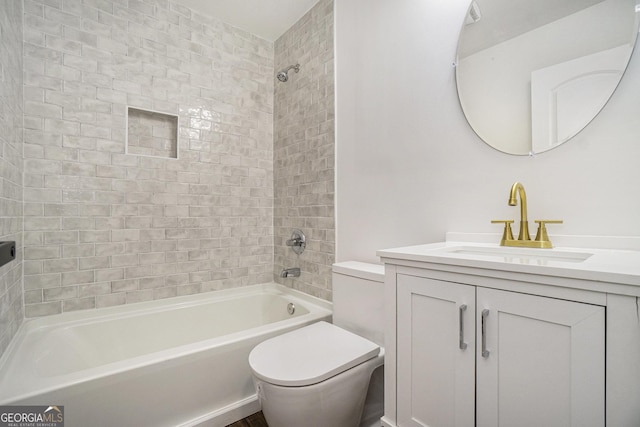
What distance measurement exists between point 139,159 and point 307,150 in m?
1.20

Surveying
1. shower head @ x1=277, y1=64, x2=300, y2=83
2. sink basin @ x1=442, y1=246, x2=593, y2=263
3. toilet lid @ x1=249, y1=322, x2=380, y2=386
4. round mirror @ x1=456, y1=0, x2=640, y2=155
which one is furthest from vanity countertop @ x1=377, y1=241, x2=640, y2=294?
shower head @ x1=277, y1=64, x2=300, y2=83

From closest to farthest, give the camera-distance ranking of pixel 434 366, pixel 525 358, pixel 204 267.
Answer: pixel 525 358 → pixel 434 366 → pixel 204 267

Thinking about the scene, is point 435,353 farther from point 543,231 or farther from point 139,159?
point 139,159

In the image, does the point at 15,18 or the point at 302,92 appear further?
the point at 302,92

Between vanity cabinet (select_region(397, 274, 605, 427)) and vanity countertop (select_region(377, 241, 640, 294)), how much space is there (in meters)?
0.07

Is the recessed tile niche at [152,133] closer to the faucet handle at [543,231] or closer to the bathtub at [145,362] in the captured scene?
the bathtub at [145,362]

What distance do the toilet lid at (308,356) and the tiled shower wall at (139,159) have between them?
3.82 feet

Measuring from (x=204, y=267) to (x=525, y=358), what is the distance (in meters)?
2.15

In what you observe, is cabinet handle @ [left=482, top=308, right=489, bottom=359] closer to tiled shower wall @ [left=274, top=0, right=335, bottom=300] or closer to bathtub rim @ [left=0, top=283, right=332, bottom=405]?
bathtub rim @ [left=0, top=283, right=332, bottom=405]

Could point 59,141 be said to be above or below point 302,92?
below

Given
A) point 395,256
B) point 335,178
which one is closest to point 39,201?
point 335,178

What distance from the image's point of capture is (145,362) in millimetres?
1341

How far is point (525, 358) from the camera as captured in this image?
0.78 meters

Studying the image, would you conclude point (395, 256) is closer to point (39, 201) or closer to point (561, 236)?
point (561, 236)
